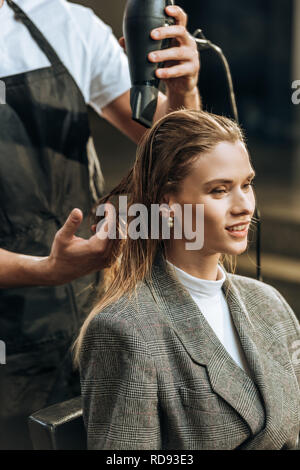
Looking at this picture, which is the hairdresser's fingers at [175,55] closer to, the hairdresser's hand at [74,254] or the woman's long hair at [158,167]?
the woman's long hair at [158,167]

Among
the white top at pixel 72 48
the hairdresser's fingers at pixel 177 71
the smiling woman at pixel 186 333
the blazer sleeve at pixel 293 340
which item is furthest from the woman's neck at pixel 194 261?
the white top at pixel 72 48

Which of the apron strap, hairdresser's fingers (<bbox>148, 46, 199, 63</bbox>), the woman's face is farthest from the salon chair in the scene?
the apron strap

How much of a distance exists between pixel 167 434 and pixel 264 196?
432cm

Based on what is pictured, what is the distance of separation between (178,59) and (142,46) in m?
0.12

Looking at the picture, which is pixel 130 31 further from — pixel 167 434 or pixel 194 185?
pixel 167 434

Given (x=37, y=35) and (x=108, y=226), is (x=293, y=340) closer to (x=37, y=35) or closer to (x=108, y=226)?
(x=108, y=226)

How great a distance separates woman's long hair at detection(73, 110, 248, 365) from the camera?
1.29m

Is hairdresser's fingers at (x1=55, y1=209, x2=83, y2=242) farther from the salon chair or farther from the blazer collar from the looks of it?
the salon chair

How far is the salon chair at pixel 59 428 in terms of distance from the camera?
131 centimetres

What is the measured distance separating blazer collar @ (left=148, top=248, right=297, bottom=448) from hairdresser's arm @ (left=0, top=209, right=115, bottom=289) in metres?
0.12

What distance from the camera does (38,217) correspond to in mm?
1655

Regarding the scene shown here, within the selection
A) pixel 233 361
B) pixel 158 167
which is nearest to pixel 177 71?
pixel 158 167

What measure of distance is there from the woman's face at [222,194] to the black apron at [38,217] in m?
0.51

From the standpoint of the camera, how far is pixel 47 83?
1683 mm
